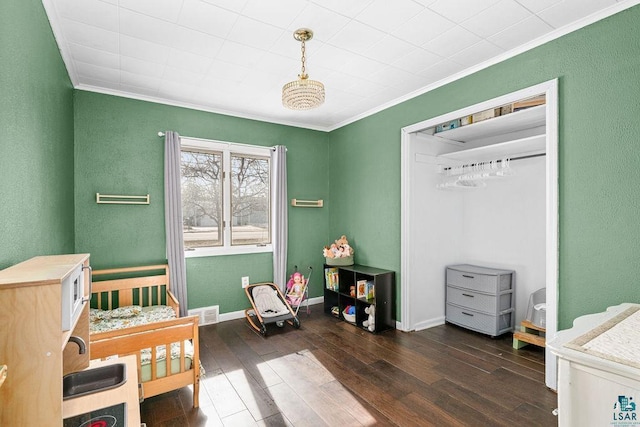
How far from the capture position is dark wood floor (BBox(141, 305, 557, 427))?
2.07 metres

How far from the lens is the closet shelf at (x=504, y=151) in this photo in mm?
2941

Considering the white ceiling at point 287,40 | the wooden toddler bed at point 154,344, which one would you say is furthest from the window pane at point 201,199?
the wooden toddler bed at point 154,344

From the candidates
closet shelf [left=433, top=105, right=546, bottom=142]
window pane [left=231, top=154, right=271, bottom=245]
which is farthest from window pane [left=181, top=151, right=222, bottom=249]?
closet shelf [left=433, top=105, right=546, bottom=142]

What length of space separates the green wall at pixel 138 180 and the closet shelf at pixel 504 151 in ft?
7.58

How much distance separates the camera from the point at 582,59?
7.29ft

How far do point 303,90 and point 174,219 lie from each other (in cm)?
219

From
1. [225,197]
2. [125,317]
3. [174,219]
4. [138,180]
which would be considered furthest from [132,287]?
[225,197]

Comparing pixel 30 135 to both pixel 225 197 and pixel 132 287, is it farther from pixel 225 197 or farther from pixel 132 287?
pixel 225 197

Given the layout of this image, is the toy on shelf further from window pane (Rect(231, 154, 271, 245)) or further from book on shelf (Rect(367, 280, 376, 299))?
window pane (Rect(231, 154, 271, 245))

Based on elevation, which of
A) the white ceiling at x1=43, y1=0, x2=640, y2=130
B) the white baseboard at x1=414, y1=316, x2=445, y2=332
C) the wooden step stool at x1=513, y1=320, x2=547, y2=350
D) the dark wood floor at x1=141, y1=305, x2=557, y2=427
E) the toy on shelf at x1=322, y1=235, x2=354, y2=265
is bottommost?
the dark wood floor at x1=141, y1=305, x2=557, y2=427

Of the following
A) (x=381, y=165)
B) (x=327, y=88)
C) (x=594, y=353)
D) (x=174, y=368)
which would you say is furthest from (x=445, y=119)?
(x=174, y=368)

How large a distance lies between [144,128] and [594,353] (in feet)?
13.1

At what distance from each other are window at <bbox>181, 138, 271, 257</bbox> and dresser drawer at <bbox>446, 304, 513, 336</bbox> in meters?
2.41

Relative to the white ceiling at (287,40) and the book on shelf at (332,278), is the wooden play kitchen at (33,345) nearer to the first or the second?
the white ceiling at (287,40)
